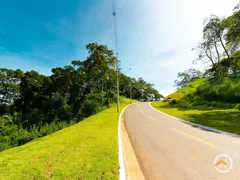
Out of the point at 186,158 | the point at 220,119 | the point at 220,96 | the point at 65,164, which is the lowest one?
the point at 186,158

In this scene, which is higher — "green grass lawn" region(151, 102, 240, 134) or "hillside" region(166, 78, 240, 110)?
"hillside" region(166, 78, 240, 110)

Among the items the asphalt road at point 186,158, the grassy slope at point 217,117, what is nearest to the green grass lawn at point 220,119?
the grassy slope at point 217,117

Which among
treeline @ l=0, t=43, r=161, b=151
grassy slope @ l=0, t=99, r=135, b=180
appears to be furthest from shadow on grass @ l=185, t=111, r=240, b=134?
treeline @ l=0, t=43, r=161, b=151

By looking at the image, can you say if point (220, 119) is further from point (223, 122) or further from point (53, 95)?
point (53, 95)

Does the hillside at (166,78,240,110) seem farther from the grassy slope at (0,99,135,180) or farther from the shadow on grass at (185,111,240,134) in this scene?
the grassy slope at (0,99,135,180)

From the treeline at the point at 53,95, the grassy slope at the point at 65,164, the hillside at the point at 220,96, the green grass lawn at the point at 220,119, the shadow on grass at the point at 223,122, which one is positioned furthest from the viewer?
the treeline at the point at 53,95

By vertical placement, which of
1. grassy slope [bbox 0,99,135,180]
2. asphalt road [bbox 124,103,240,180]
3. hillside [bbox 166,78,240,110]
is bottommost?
asphalt road [bbox 124,103,240,180]

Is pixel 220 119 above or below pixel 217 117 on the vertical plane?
below

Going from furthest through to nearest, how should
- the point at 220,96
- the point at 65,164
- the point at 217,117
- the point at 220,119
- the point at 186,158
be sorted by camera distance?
the point at 220,96 → the point at 217,117 → the point at 220,119 → the point at 186,158 → the point at 65,164

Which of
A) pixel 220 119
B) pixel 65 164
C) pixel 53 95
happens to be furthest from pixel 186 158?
pixel 53 95

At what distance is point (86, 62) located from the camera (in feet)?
88.3

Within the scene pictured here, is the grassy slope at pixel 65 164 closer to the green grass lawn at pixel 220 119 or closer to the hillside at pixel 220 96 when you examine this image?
the green grass lawn at pixel 220 119

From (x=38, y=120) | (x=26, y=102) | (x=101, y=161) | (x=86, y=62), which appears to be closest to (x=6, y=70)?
(x=26, y=102)

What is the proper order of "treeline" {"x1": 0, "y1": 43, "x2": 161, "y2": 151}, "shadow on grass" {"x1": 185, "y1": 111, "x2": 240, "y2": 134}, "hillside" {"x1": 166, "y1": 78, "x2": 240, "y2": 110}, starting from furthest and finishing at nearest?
"treeline" {"x1": 0, "y1": 43, "x2": 161, "y2": 151}
"hillside" {"x1": 166, "y1": 78, "x2": 240, "y2": 110}
"shadow on grass" {"x1": 185, "y1": 111, "x2": 240, "y2": 134}
